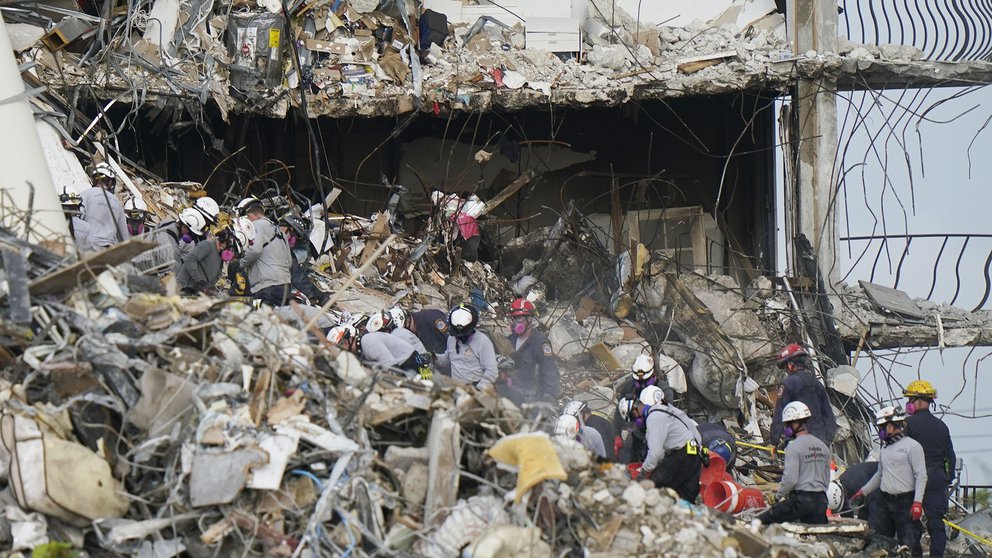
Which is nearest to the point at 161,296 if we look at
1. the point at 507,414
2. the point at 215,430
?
the point at 215,430

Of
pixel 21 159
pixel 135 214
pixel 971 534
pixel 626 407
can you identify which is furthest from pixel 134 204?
pixel 971 534

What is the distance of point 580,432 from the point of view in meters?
9.09

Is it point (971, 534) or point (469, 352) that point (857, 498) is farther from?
point (469, 352)

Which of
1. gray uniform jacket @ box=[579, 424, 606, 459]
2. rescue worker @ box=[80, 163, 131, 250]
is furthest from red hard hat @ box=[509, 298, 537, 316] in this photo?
rescue worker @ box=[80, 163, 131, 250]

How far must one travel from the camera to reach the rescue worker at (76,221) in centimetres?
1059

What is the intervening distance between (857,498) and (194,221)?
6050 mm

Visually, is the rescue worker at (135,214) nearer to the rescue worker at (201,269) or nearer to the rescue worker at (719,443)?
the rescue worker at (201,269)

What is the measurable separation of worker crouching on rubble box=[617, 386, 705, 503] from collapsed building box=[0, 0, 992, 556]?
1.13 metres

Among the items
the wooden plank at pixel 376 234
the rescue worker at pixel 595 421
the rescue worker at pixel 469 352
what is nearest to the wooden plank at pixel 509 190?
the wooden plank at pixel 376 234

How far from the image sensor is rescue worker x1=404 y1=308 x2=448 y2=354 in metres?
11.4

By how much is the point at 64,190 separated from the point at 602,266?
20.6 ft

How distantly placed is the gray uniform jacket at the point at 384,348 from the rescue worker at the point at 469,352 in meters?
0.37

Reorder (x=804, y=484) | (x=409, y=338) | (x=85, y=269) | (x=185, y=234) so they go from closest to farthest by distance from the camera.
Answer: (x=85, y=269)
(x=804, y=484)
(x=409, y=338)
(x=185, y=234)

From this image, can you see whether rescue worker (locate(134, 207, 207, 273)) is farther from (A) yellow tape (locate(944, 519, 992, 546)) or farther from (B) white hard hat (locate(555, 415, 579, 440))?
(A) yellow tape (locate(944, 519, 992, 546))
